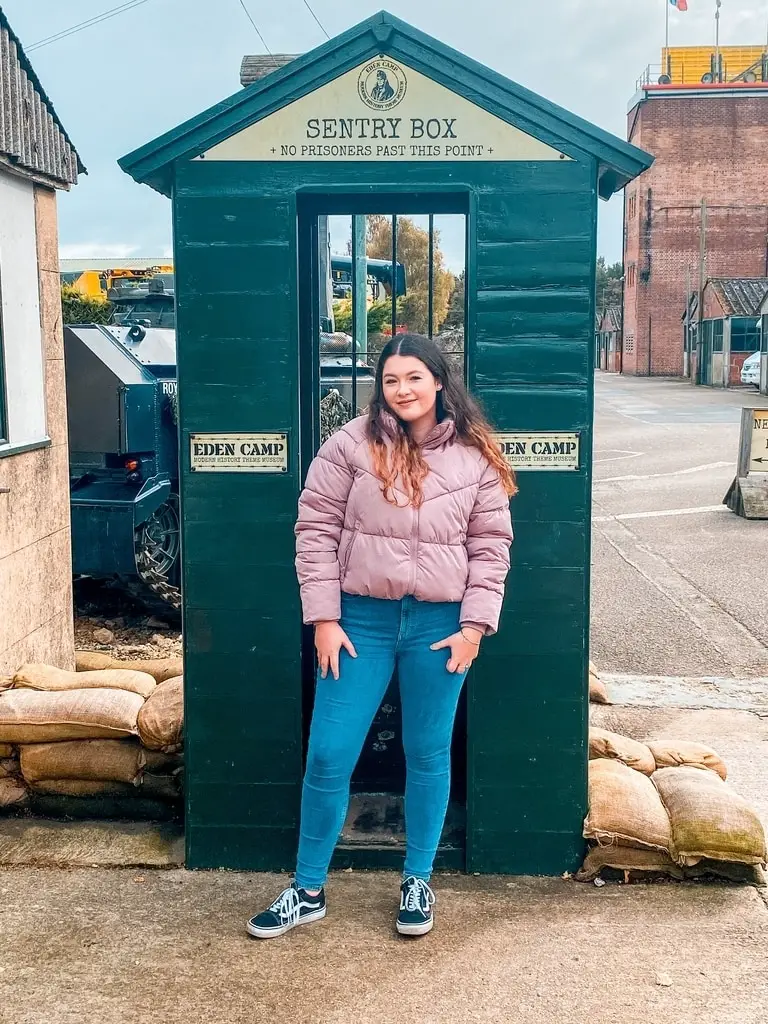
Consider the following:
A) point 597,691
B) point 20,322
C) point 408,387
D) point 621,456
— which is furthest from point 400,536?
point 621,456

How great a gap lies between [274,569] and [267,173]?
1.28 m

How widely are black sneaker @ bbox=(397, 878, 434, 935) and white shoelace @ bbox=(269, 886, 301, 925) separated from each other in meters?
0.31

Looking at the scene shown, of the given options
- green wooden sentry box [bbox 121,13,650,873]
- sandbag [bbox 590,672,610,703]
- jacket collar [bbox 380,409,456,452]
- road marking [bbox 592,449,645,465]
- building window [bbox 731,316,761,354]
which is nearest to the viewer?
jacket collar [bbox 380,409,456,452]

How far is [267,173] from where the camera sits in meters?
3.62

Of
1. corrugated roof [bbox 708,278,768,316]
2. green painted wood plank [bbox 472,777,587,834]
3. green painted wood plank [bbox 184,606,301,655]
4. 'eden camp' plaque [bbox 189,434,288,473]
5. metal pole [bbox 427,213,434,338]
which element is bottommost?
green painted wood plank [bbox 472,777,587,834]

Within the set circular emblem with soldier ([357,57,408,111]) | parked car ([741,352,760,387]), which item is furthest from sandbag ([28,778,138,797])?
parked car ([741,352,760,387])

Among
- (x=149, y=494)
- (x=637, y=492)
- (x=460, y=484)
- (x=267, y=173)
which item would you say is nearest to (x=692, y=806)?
(x=460, y=484)

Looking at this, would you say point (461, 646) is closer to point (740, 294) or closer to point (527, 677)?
Answer: point (527, 677)

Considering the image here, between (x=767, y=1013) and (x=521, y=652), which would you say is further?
(x=521, y=652)

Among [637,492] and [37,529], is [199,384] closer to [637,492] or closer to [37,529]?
[37,529]

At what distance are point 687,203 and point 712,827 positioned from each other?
58.4m

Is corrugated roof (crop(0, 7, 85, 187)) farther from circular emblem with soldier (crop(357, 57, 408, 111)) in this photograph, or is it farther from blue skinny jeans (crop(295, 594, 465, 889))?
blue skinny jeans (crop(295, 594, 465, 889))

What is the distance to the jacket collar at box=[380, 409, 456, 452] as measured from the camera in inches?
131

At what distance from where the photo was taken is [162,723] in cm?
415
